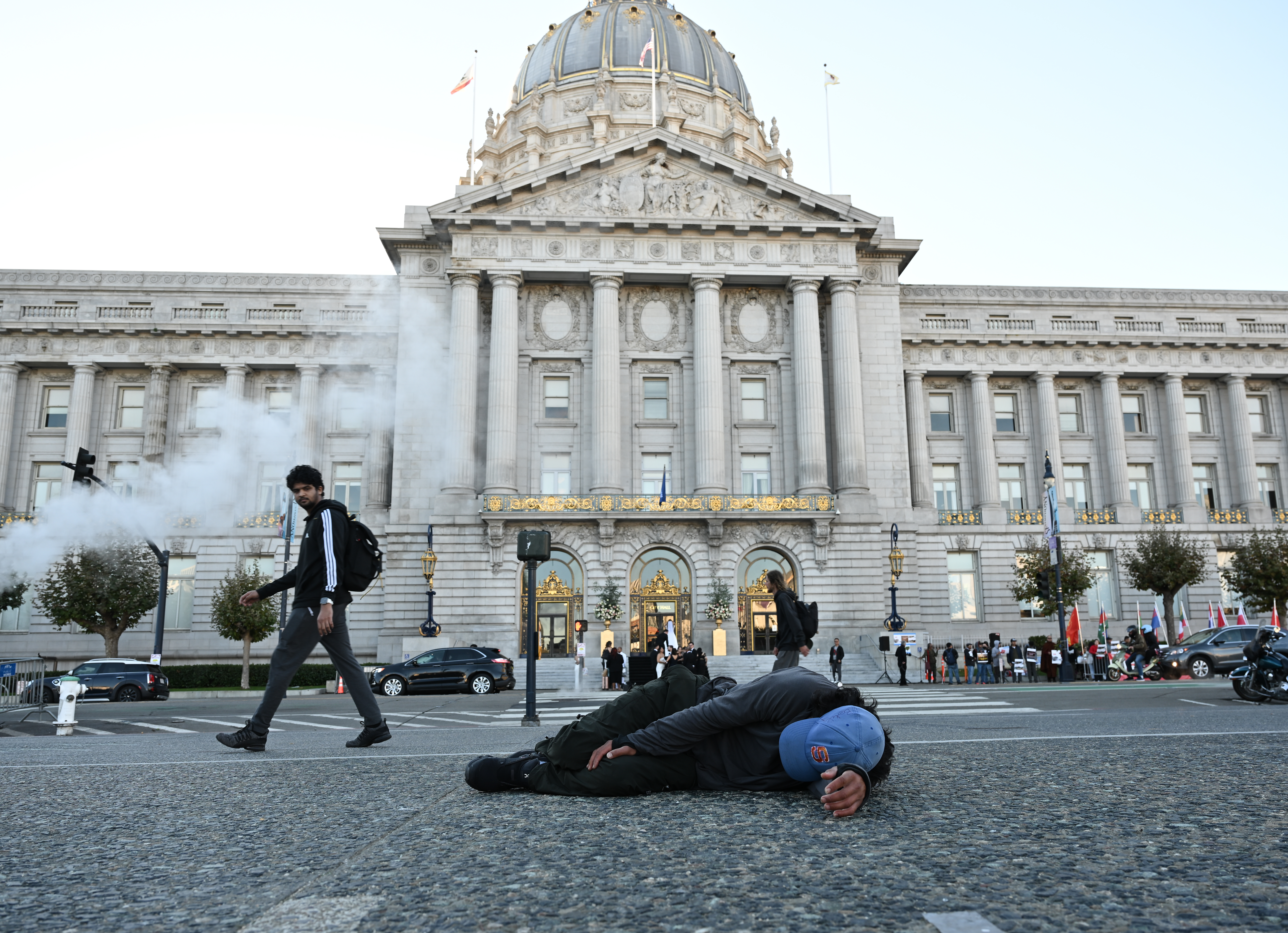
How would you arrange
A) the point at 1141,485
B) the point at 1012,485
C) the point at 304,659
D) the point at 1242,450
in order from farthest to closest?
the point at 1141,485, the point at 1242,450, the point at 1012,485, the point at 304,659

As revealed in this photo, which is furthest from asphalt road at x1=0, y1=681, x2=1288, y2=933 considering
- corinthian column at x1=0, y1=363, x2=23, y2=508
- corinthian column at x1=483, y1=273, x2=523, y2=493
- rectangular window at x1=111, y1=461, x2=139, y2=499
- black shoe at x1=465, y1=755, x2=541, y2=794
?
corinthian column at x1=0, y1=363, x2=23, y2=508

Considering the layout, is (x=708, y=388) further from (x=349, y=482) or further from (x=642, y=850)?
(x=642, y=850)

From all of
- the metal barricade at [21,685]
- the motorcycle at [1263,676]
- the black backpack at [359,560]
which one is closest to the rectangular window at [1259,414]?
the motorcycle at [1263,676]

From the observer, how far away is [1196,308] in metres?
49.9

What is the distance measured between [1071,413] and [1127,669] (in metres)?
20.2

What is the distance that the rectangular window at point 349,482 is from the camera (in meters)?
45.1

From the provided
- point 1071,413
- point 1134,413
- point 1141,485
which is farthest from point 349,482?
point 1134,413

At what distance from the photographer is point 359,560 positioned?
791 cm

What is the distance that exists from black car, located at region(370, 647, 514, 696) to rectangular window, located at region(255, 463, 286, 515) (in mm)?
20223

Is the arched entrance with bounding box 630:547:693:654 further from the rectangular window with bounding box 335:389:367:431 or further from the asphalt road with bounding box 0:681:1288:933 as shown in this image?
the asphalt road with bounding box 0:681:1288:933

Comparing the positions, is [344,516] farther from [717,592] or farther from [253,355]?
[253,355]

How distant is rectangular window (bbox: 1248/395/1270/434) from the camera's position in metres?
49.6

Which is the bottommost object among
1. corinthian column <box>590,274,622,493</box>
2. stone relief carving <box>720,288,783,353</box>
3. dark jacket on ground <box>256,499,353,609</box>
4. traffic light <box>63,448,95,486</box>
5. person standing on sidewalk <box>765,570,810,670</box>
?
person standing on sidewalk <box>765,570,810,670</box>

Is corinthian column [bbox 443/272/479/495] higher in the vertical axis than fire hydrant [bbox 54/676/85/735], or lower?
higher
